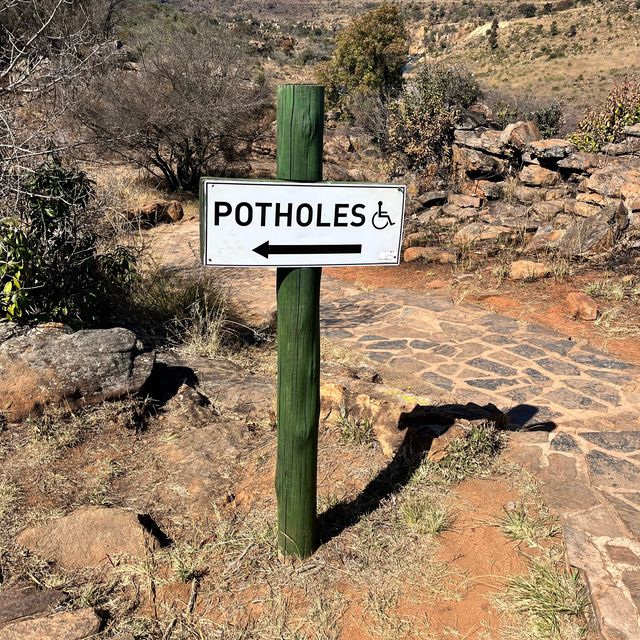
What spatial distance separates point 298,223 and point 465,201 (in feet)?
30.1

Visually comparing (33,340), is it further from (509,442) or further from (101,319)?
(509,442)

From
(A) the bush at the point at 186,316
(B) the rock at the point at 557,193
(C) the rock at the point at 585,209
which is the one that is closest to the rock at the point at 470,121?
(B) the rock at the point at 557,193

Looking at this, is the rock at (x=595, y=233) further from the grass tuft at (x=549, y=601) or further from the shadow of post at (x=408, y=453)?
the grass tuft at (x=549, y=601)

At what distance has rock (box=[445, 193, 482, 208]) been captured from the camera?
1063 cm

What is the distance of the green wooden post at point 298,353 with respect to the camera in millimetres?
2111

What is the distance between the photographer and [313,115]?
2117mm

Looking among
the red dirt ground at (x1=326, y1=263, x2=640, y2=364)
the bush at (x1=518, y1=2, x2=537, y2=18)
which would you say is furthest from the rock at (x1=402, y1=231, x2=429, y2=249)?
the bush at (x1=518, y1=2, x2=537, y2=18)

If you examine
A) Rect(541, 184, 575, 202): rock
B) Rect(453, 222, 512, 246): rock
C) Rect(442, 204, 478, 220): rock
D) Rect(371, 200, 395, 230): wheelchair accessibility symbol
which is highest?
Rect(371, 200, 395, 230): wheelchair accessibility symbol

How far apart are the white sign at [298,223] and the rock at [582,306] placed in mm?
4681

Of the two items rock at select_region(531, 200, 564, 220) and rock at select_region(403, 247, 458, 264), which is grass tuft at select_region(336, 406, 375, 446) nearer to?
rock at select_region(403, 247, 458, 264)

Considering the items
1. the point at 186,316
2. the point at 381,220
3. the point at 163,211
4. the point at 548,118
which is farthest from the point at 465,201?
the point at 381,220

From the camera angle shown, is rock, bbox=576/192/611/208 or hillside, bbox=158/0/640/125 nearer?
rock, bbox=576/192/611/208

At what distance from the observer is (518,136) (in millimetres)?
11547

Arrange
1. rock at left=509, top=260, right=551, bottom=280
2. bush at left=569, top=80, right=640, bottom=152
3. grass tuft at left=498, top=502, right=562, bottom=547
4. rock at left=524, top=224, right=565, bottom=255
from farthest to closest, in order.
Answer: bush at left=569, top=80, right=640, bottom=152, rock at left=524, top=224, right=565, bottom=255, rock at left=509, top=260, right=551, bottom=280, grass tuft at left=498, top=502, right=562, bottom=547
